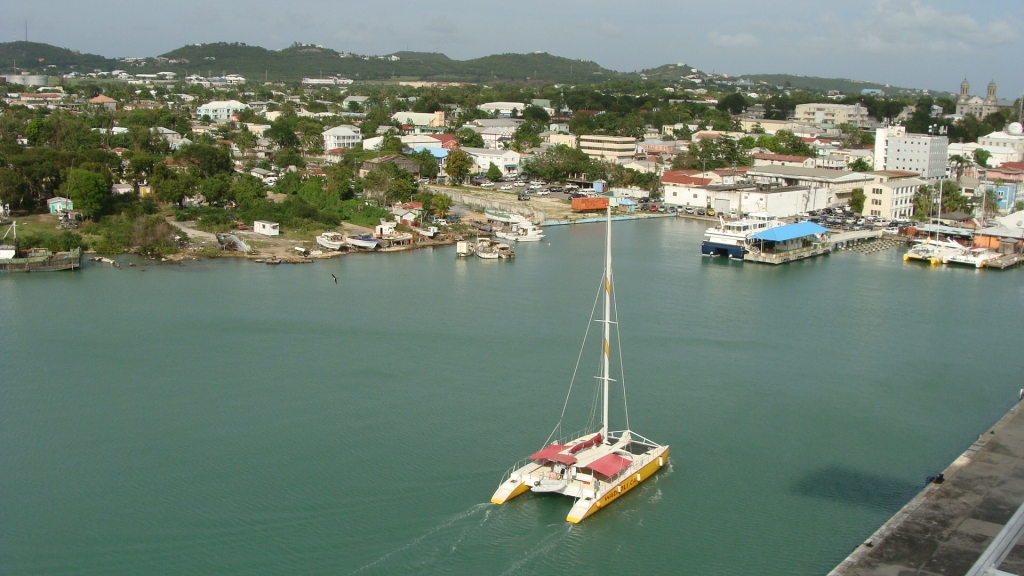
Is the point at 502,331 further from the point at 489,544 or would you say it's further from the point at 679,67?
the point at 679,67

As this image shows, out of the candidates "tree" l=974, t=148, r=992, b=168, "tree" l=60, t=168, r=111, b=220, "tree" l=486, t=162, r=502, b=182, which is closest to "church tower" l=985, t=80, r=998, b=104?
"tree" l=974, t=148, r=992, b=168

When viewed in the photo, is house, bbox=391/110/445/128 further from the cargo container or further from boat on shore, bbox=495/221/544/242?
boat on shore, bbox=495/221/544/242

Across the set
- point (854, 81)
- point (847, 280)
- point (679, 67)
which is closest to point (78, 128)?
point (847, 280)

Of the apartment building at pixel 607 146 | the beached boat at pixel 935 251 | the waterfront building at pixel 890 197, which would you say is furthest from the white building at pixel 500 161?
the beached boat at pixel 935 251

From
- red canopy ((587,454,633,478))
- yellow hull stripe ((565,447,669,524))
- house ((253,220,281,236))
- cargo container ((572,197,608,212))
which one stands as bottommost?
yellow hull stripe ((565,447,669,524))

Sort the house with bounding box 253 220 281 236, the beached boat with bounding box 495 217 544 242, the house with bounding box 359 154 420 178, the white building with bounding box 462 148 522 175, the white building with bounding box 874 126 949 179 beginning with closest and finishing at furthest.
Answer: the house with bounding box 253 220 281 236 < the beached boat with bounding box 495 217 544 242 < the house with bounding box 359 154 420 178 < the white building with bounding box 874 126 949 179 < the white building with bounding box 462 148 522 175

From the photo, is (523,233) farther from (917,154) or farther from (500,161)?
(917,154)
